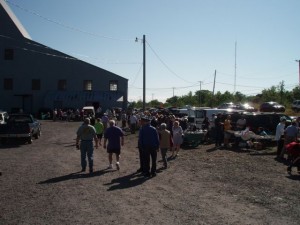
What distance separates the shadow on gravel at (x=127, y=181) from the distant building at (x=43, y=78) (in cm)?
4339

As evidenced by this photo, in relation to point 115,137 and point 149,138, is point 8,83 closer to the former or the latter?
point 115,137

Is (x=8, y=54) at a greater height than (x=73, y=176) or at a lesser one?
greater

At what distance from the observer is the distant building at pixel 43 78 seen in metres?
54.8

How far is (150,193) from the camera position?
9805 mm

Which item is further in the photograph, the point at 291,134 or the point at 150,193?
the point at 291,134

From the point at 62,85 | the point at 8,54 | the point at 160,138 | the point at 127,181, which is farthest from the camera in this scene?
the point at 62,85

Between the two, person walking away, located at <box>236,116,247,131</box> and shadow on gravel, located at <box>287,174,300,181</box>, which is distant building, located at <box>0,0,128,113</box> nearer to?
person walking away, located at <box>236,116,247,131</box>

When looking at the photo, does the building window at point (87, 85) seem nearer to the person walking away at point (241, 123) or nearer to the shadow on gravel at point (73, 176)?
the person walking away at point (241, 123)

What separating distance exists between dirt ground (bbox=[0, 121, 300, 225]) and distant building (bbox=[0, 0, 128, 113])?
40029mm

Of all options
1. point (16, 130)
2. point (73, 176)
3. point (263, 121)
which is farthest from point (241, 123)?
point (73, 176)

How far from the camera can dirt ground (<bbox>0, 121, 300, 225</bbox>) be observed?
7.66 meters

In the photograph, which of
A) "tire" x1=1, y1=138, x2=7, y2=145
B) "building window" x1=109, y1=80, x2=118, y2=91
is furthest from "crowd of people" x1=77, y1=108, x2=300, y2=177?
"building window" x1=109, y1=80, x2=118, y2=91

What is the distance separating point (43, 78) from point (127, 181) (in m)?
47.0

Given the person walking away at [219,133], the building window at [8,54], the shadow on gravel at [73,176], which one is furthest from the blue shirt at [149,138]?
the building window at [8,54]
